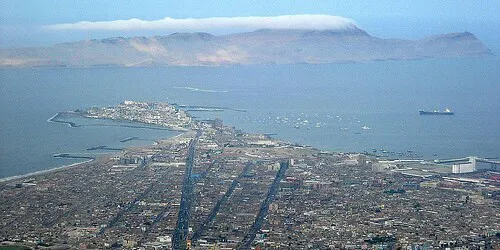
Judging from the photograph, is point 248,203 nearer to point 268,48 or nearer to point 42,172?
point 42,172

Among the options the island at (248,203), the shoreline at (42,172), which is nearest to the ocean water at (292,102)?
the shoreline at (42,172)

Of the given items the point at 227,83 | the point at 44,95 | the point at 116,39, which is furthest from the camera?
the point at 116,39

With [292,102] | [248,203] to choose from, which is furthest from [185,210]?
[292,102]

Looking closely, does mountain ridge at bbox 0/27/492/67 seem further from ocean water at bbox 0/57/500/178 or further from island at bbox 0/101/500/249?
island at bbox 0/101/500/249

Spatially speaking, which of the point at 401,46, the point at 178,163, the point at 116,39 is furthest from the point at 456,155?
the point at 401,46

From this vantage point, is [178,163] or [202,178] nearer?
[202,178]

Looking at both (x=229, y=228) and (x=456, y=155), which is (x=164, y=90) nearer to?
(x=456, y=155)

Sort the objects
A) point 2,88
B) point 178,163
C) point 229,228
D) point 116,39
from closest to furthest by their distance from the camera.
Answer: point 229,228 → point 178,163 → point 2,88 → point 116,39

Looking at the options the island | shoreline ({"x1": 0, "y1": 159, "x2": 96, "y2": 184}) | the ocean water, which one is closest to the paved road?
the island
